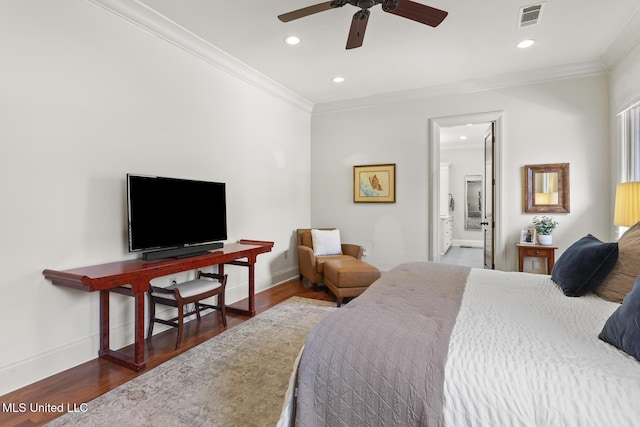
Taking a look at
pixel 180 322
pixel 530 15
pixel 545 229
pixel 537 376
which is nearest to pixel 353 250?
pixel 545 229

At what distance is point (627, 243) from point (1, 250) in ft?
12.2

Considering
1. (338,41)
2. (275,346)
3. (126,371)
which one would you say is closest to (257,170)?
(338,41)

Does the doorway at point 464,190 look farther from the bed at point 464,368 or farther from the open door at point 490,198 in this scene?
the bed at point 464,368

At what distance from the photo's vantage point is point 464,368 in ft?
3.48

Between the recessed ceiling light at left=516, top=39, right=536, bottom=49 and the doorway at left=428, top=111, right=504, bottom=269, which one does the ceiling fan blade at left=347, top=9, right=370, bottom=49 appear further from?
the doorway at left=428, top=111, right=504, bottom=269

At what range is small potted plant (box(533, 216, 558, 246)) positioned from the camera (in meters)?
3.94

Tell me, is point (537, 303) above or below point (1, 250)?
below

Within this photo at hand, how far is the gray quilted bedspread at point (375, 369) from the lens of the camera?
107 centimetres

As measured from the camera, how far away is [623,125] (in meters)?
3.52

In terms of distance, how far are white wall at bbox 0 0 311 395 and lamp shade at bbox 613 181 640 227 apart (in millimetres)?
3789

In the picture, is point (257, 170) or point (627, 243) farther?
point (257, 170)

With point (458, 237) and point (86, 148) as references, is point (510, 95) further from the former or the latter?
point (458, 237)

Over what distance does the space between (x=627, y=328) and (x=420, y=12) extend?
7.22 ft

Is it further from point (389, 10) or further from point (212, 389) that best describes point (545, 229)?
point (212, 389)
